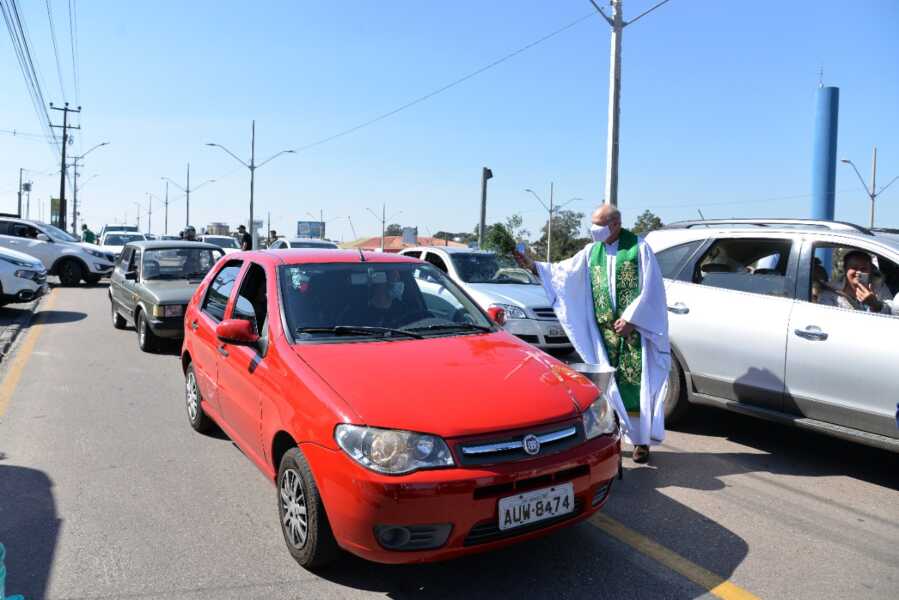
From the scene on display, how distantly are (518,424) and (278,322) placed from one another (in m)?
1.62

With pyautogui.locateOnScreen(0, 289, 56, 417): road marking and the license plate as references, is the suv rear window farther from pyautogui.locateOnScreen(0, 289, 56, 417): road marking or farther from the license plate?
pyautogui.locateOnScreen(0, 289, 56, 417): road marking

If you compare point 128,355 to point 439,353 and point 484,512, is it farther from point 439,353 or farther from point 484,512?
point 484,512

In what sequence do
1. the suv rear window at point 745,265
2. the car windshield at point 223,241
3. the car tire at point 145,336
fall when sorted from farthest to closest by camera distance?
1. the car windshield at point 223,241
2. the car tire at point 145,336
3. the suv rear window at point 745,265

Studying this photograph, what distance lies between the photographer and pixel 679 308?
5898 mm

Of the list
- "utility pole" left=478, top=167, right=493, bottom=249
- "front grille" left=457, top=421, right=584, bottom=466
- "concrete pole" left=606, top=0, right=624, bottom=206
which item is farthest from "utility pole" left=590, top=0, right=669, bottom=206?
"front grille" left=457, top=421, right=584, bottom=466

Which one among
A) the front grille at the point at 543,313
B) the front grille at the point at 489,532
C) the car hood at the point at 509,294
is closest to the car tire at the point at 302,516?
the front grille at the point at 489,532

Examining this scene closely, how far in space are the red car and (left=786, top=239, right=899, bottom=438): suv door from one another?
2.03m

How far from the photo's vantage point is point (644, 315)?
16.7ft

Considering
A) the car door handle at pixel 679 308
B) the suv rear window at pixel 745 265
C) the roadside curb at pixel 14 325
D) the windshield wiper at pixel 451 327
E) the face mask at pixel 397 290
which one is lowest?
the roadside curb at pixel 14 325

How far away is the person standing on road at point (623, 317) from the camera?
5.11 metres

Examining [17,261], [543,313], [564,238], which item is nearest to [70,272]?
[17,261]

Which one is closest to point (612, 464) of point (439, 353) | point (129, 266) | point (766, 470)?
point (439, 353)

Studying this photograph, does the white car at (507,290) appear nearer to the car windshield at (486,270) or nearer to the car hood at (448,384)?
the car windshield at (486,270)

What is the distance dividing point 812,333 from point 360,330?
3.11 metres
